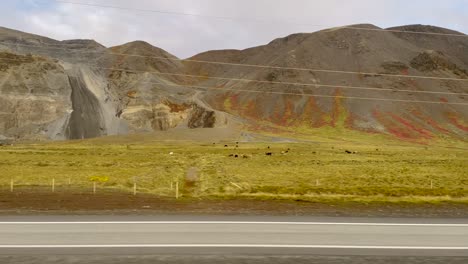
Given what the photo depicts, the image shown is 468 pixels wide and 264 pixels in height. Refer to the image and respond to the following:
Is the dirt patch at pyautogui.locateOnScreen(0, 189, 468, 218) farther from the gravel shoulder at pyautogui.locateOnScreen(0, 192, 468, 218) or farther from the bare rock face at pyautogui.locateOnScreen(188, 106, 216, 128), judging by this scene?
the bare rock face at pyautogui.locateOnScreen(188, 106, 216, 128)

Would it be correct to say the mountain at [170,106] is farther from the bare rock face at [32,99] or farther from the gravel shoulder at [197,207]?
the gravel shoulder at [197,207]

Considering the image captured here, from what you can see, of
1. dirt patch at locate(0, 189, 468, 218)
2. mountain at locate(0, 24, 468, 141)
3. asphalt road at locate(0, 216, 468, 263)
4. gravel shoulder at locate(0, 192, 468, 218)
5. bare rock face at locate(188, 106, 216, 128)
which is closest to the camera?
asphalt road at locate(0, 216, 468, 263)

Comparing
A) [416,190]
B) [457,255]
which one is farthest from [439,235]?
[416,190]

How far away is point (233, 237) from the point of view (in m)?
13.3

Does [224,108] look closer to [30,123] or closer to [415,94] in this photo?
[415,94]

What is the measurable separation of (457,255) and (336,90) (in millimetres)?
189442

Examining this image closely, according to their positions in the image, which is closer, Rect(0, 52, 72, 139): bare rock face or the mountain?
Rect(0, 52, 72, 139): bare rock face

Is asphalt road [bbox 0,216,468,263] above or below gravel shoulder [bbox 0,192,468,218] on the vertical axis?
above

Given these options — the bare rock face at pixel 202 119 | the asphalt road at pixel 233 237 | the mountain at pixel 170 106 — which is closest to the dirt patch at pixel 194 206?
the asphalt road at pixel 233 237

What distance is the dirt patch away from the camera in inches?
728

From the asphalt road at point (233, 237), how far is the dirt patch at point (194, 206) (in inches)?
71.6

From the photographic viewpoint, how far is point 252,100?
196500mm

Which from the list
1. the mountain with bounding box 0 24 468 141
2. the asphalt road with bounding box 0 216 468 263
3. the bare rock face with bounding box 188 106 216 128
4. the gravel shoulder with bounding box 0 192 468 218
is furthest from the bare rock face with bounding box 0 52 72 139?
the asphalt road with bounding box 0 216 468 263

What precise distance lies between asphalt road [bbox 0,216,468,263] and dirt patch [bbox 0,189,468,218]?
1.82 meters
